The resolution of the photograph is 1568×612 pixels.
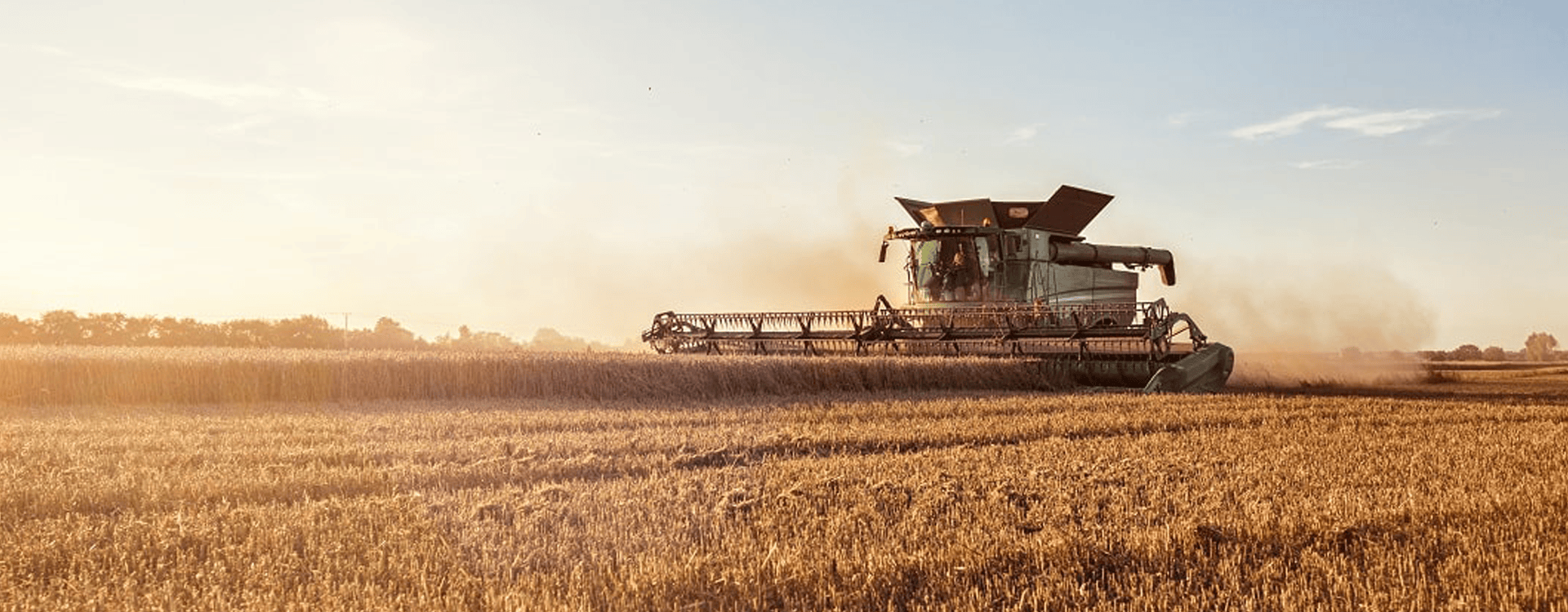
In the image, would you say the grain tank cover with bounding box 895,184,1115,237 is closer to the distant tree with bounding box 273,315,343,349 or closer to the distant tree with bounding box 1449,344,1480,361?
the distant tree with bounding box 273,315,343,349

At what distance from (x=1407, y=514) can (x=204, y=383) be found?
13488 mm

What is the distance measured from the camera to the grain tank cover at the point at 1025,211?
68.6ft

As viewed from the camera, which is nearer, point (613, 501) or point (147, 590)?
point (147, 590)

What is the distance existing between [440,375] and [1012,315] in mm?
9027

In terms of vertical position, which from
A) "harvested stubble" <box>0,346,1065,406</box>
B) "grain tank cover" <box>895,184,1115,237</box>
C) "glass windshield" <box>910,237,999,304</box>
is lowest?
"harvested stubble" <box>0,346,1065,406</box>

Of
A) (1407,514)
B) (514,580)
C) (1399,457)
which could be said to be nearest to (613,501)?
(514,580)

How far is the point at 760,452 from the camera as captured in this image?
9602mm

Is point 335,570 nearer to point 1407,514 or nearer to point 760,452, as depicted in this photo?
point 760,452

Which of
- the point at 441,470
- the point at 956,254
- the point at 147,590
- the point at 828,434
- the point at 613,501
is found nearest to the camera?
the point at 147,590

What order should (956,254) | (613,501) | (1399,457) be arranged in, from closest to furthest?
(613,501) < (1399,457) < (956,254)

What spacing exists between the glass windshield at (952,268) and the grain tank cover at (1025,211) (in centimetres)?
45

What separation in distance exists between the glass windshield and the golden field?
6.99 m

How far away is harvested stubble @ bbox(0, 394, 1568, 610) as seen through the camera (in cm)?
496

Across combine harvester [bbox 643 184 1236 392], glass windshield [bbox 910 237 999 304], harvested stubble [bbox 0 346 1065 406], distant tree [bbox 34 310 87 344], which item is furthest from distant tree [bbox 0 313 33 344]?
glass windshield [bbox 910 237 999 304]
